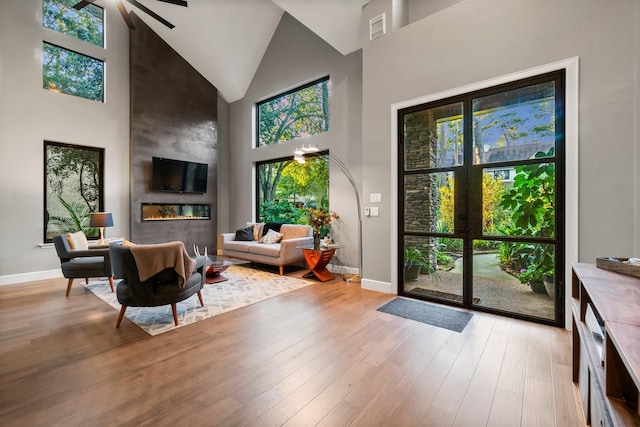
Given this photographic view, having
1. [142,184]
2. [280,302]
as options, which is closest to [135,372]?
[280,302]

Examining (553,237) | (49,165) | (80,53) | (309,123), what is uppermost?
(80,53)

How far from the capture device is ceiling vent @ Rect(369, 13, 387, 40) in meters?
3.84

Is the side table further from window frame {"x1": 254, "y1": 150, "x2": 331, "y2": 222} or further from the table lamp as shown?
the table lamp

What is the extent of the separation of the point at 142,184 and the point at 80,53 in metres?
2.56

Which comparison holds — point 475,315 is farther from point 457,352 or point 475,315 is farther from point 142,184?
point 142,184

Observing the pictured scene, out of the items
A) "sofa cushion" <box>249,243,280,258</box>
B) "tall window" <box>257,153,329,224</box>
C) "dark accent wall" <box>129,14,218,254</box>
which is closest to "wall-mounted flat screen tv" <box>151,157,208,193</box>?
"dark accent wall" <box>129,14,218,254</box>

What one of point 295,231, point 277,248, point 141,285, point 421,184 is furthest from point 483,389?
point 295,231

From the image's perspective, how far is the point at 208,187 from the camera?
6.94 meters

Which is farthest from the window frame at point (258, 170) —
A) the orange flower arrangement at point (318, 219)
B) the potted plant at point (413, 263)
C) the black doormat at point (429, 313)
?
the black doormat at point (429, 313)

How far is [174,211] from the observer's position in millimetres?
6383

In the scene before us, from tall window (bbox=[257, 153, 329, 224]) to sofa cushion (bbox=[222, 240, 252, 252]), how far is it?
127cm

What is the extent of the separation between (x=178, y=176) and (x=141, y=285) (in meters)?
4.26

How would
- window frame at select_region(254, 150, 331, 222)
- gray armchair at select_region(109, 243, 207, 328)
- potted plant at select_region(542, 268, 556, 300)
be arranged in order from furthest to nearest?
window frame at select_region(254, 150, 331, 222) < potted plant at select_region(542, 268, 556, 300) < gray armchair at select_region(109, 243, 207, 328)

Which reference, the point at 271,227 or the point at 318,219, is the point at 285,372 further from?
the point at 271,227
